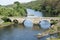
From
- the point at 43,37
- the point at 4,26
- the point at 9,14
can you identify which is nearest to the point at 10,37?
the point at 43,37

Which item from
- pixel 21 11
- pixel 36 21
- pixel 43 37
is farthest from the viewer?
pixel 21 11

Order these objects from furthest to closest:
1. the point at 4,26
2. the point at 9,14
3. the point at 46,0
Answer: the point at 46,0, the point at 9,14, the point at 4,26

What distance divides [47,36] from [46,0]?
303ft

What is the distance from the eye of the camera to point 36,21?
413ft

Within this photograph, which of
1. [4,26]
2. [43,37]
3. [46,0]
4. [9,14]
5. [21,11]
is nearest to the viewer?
[43,37]

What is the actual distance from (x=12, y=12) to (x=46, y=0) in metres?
44.2

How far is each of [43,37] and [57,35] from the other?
5.42 meters

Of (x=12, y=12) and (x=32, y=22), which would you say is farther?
(x=12, y=12)

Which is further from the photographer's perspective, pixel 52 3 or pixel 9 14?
pixel 52 3

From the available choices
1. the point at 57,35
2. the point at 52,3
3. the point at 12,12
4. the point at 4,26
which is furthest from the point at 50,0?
the point at 57,35

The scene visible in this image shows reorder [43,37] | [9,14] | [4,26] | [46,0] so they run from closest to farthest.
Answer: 1. [43,37]
2. [4,26]
3. [9,14]
4. [46,0]

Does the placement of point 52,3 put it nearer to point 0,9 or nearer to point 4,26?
point 0,9

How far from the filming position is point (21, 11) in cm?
16150

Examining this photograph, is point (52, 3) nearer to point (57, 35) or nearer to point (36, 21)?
point (36, 21)
